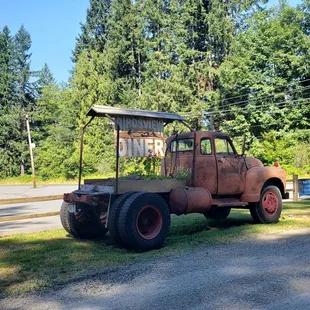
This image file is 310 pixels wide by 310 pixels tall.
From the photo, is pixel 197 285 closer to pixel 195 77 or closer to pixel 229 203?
pixel 229 203

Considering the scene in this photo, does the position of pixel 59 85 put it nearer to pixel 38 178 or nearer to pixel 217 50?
pixel 38 178

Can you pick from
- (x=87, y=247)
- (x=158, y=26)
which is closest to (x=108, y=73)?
(x=158, y=26)

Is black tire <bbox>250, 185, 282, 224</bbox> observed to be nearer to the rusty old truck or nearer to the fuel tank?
the rusty old truck

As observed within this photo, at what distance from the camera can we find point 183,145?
991 cm

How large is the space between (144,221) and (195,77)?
36264 millimetres

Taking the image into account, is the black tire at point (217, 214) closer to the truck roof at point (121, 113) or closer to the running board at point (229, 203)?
the running board at point (229, 203)

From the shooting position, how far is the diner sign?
27.5 ft

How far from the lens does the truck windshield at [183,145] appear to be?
967cm

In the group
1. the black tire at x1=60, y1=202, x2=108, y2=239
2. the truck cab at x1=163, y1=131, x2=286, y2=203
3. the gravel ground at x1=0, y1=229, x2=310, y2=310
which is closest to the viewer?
the gravel ground at x1=0, y1=229, x2=310, y2=310

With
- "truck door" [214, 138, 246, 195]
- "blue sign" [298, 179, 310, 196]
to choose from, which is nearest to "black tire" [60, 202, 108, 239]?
"truck door" [214, 138, 246, 195]

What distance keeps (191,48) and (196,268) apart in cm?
4152

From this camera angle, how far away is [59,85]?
204ft

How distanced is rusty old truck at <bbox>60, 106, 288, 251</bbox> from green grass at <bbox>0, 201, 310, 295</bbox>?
0.37m

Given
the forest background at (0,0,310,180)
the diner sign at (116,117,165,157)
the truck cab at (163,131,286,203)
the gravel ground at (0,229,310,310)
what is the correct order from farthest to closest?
the forest background at (0,0,310,180)
the truck cab at (163,131,286,203)
the diner sign at (116,117,165,157)
the gravel ground at (0,229,310,310)
